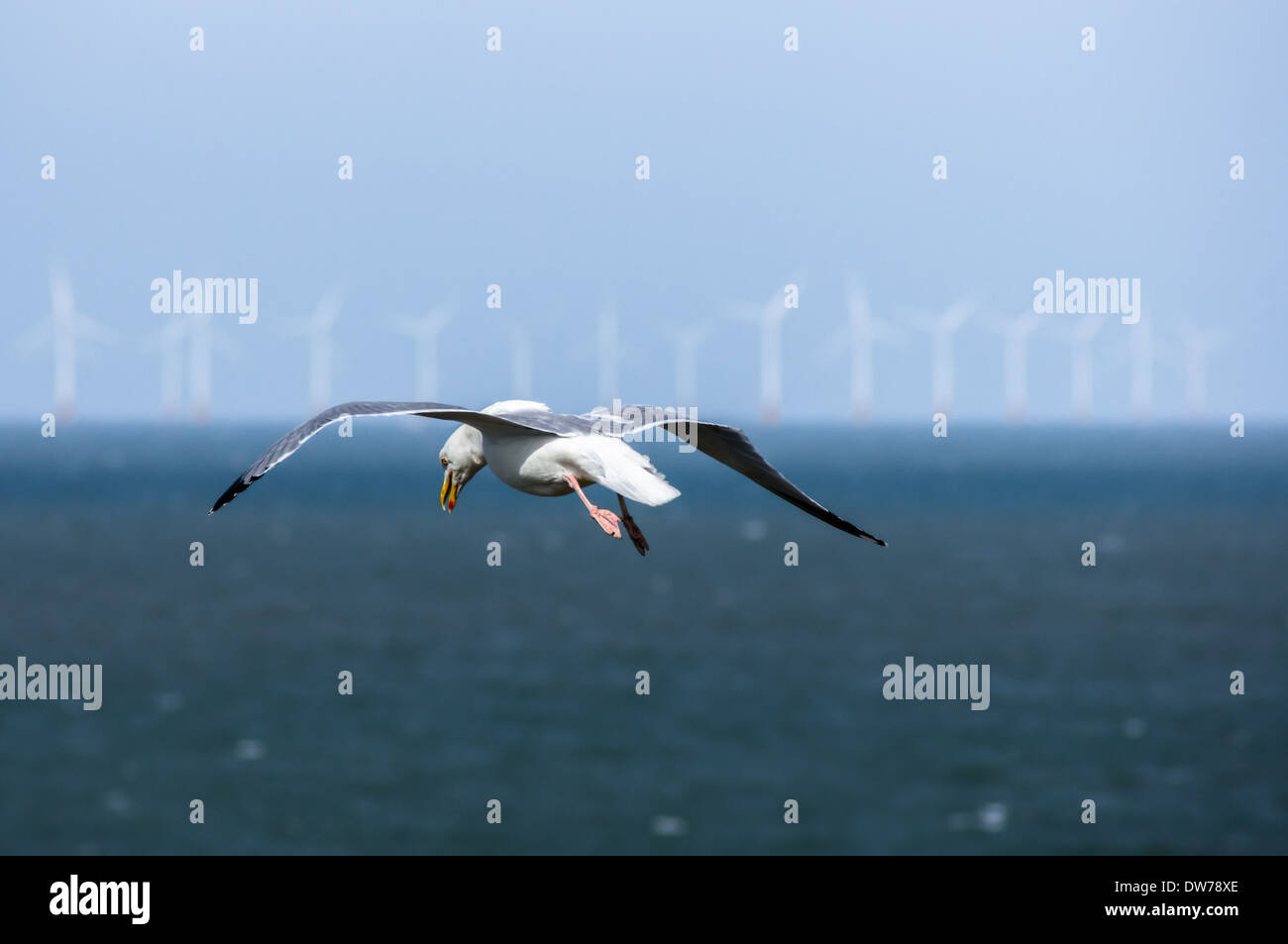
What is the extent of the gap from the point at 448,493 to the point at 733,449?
2.71 m

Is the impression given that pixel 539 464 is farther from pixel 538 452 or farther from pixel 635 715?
pixel 635 715

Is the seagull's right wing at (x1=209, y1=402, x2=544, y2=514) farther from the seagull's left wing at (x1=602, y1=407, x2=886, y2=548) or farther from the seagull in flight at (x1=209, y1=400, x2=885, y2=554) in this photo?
the seagull's left wing at (x1=602, y1=407, x2=886, y2=548)

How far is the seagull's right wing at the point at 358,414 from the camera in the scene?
9961mm

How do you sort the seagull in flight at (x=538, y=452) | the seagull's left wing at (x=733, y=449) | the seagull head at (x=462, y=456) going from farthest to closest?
the seagull's left wing at (x=733, y=449) → the seagull head at (x=462, y=456) → the seagull in flight at (x=538, y=452)

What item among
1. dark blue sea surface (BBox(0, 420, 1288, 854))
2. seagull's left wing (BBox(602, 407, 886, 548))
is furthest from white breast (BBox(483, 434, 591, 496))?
dark blue sea surface (BBox(0, 420, 1288, 854))

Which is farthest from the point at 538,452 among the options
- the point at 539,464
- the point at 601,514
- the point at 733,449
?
the point at 733,449

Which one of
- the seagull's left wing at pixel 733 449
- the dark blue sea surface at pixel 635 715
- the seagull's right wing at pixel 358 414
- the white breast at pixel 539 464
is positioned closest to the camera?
the seagull's right wing at pixel 358 414

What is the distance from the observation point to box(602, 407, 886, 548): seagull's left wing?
1160 centimetres

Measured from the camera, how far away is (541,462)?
10.5 metres

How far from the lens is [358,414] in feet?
33.5

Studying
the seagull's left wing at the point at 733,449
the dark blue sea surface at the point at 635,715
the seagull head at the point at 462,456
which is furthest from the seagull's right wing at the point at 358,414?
the dark blue sea surface at the point at 635,715

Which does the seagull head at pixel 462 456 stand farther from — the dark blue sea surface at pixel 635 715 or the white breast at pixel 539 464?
the dark blue sea surface at pixel 635 715
